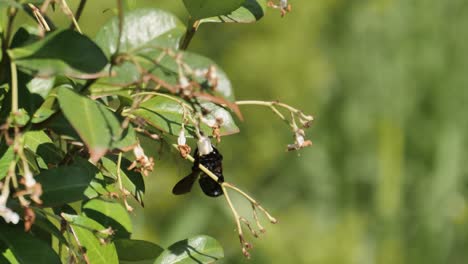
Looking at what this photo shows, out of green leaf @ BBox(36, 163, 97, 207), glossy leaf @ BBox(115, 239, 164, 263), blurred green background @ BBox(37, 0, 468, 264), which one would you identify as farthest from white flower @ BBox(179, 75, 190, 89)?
blurred green background @ BBox(37, 0, 468, 264)

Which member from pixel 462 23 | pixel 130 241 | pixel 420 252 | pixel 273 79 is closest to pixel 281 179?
pixel 273 79

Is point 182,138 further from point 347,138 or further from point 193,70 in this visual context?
point 347,138

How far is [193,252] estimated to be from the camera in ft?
2.28

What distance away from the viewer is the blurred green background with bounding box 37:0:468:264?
9.21 ft

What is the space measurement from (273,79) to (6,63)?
2937 mm

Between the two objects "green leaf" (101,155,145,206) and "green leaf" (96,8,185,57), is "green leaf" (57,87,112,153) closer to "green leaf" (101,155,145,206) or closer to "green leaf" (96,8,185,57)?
"green leaf" (96,8,185,57)

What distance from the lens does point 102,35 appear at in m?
0.58

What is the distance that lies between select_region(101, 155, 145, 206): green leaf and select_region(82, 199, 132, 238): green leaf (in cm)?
2

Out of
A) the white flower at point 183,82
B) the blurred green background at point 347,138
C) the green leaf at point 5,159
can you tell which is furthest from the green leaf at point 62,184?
the blurred green background at point 347,138

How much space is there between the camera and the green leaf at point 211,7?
636mm

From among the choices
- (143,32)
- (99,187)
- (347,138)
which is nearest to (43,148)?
(99,187)

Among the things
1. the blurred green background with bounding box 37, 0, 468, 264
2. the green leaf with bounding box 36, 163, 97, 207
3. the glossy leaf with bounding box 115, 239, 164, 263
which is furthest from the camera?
the blurred green background with bounding box 37, 0, 468, 264

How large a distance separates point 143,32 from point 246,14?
0.13 meters

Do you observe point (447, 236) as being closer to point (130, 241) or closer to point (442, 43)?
point (442, 43)
